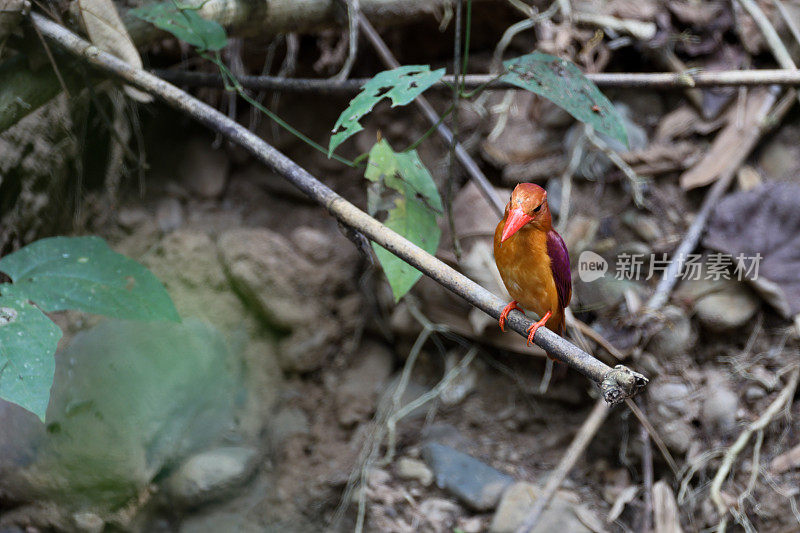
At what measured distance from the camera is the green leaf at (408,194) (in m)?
2.10

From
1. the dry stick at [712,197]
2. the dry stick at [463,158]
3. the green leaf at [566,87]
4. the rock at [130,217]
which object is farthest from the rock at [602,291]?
the rock at [130,217]

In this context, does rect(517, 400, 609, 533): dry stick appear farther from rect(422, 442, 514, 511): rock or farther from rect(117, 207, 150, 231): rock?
rect(117, 207, 150, 231): rock

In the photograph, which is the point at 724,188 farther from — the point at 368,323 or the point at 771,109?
the point at 368,323

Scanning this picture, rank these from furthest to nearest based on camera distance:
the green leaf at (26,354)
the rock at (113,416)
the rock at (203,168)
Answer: the rock at (203,168)
the rock at (113,416)
the green leaf at (26,354)

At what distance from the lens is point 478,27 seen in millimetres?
3299

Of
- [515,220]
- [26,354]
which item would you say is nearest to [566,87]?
[515,220]

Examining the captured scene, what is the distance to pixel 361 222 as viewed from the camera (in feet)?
5.95

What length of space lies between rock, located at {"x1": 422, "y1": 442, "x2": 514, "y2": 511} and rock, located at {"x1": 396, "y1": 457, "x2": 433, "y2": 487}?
3cm

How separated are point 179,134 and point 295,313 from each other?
3.48 ft

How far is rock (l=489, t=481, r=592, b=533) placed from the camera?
8.41ft

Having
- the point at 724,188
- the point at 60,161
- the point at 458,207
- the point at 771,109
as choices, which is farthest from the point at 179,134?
the point at 771,109

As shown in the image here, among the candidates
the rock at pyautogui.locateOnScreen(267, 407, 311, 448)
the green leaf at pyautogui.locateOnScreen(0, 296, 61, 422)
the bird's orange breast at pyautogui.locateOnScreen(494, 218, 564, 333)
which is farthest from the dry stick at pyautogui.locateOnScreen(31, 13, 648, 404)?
the rock at pyautogui.locateOnScreen(267, 407, 311, 448)

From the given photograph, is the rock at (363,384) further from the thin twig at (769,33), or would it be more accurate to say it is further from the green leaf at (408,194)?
the thin twig at (769,33)

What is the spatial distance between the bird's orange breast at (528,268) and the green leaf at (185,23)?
1.21m
